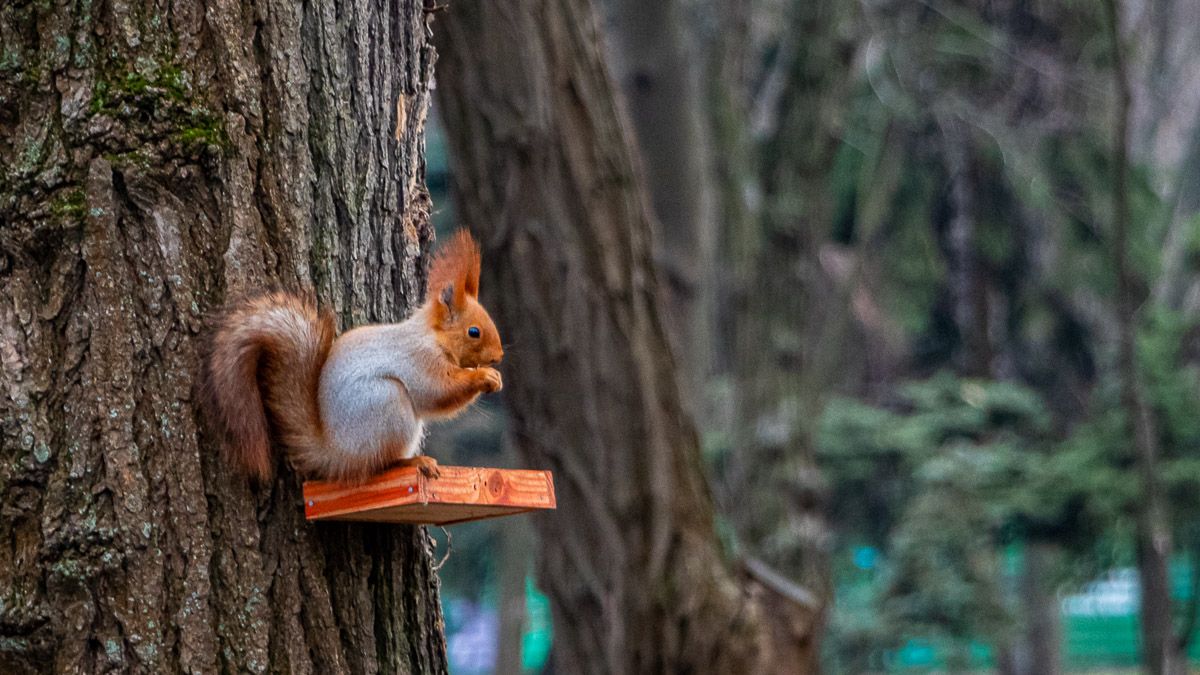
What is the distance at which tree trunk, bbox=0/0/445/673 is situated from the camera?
1.51m

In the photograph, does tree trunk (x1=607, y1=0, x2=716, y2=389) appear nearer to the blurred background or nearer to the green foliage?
the blurred background

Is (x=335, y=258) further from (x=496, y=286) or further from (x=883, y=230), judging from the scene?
(x=883, y=230)

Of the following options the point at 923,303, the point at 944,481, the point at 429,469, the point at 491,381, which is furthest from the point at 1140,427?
the point at 923,303

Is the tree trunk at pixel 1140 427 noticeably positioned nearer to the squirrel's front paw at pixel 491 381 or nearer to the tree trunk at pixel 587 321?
the tree trunk at pixel 587 321

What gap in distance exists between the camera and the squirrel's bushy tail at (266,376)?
154 centimetres

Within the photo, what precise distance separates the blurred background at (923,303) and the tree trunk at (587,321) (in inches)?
4.7

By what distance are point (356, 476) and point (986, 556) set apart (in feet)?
20.1

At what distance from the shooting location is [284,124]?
5.44 ft

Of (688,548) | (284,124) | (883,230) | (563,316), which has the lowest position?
(688,548)

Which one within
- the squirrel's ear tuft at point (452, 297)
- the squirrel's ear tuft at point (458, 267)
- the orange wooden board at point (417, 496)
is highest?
the squirrel's ear tuft at point (458, 267)

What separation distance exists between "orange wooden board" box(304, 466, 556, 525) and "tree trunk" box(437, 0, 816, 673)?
1.90m

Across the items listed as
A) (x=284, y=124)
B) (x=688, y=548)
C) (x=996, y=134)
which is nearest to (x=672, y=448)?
(x=688, y=548)

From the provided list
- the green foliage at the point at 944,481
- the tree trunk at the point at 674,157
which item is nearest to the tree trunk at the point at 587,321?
the tree trunk at the point at 674,157

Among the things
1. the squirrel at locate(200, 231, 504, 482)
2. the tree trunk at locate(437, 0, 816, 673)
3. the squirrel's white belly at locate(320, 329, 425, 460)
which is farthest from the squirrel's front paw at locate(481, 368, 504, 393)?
the tree trunk at locate(437, 0, 816, 673)
